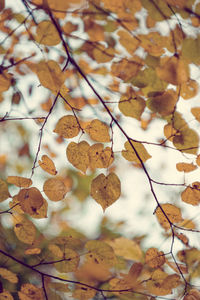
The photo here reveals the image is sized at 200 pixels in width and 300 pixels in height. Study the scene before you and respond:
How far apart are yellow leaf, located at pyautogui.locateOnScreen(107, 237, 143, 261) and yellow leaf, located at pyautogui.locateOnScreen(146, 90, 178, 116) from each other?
714 mm

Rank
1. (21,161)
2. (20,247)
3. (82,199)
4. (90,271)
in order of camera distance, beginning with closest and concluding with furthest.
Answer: (20,247)
(90,271)
(21,161)
(82,199)

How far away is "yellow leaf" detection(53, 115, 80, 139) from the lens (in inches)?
24.3

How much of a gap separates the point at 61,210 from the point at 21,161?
1.87ft

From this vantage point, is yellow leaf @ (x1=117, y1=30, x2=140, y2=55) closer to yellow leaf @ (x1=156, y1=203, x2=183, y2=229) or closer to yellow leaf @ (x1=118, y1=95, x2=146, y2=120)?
yellow leaf @ (x1=118, y1=95, x2=146, y2=120)

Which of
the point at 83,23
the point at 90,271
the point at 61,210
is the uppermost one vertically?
the point at 83,23

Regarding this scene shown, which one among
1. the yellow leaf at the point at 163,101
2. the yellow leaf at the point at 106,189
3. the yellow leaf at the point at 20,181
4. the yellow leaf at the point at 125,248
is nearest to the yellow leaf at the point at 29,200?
the yellow leaf at the point at 20,181

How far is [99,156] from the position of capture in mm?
629

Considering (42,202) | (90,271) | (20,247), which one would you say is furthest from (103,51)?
(90,271)

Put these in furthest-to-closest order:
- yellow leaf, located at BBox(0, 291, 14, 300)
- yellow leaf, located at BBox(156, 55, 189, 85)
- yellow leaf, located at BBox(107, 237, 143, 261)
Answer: yellow leaf, located at BBox(107, 237, 143, 261)
yellow leaf, located at BBox(0, 291, 14, 300)
yellow leaf, located at BBox(156, 55, 189, 85)

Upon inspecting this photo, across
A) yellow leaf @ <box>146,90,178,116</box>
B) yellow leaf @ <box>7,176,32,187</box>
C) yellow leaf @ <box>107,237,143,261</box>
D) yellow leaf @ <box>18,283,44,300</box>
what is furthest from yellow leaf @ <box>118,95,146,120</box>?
yellow leaf @ <box>107,237,143,261</box>

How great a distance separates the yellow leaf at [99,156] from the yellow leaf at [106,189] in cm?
3

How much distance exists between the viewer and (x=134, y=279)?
0.66 meters

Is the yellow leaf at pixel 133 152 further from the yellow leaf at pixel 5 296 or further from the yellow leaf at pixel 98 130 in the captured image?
the yellow leaf at pixel 5 296

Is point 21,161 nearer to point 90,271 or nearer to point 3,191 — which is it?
point 90,271
